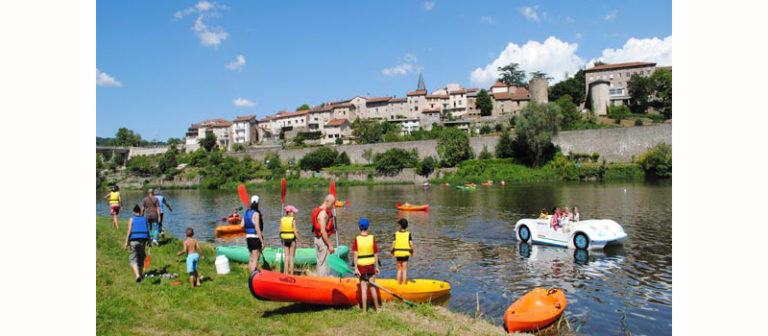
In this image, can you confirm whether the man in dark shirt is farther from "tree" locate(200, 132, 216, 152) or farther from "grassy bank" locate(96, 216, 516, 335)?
"tree" locate(200, 132, 216, 152)

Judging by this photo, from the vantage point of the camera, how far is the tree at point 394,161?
65.4 meters

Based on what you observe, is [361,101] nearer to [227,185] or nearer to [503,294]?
[227,185]

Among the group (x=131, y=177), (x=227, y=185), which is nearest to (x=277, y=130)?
(x=131, y=177)

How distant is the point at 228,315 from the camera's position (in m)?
7.72

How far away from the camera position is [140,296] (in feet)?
27.1

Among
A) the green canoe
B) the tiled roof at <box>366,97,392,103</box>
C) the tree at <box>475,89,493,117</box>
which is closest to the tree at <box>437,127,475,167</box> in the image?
the tree at <box>475,89,493,117</box>

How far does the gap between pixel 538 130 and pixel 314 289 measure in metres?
53.2

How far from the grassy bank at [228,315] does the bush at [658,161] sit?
2020 inches

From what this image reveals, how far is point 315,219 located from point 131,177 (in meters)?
91.2

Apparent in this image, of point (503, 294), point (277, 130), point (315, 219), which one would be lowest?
point (503, 294)

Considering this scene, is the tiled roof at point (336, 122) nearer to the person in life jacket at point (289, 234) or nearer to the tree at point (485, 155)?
the tree at point (485, 155)

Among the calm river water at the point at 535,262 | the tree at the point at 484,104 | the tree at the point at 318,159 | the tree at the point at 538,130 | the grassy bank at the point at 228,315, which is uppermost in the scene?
the tree at the point at 484,104

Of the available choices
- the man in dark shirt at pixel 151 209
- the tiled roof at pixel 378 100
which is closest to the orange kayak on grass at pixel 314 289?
the man in dark shirt at pixel 151 209

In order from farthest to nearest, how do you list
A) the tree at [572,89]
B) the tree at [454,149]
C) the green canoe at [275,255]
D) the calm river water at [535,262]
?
the tree at [572,89]
the tree at [454,149]
the green canoe at [275,255]
the calm river water at [535,262]
